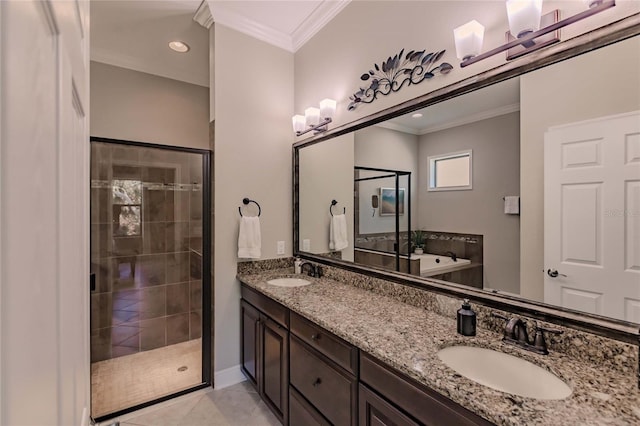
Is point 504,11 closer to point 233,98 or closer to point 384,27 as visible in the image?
point 384,27

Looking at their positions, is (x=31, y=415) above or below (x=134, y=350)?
above

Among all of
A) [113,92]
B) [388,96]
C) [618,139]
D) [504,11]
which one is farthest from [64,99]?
[113,92]

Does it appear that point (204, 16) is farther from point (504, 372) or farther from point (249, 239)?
point (504, 372)

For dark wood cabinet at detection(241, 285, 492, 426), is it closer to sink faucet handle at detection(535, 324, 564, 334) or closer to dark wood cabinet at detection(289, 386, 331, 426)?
dark wood cabinet at detection(289, 386, 331, 426)

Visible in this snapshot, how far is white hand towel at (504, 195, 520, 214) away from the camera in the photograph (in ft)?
A: 4.56

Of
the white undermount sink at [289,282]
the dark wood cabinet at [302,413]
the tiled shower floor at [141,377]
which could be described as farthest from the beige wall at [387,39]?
the tiled shower floor at [141,377]

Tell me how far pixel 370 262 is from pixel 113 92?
9.65ft

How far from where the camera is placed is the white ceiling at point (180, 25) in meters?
2.37

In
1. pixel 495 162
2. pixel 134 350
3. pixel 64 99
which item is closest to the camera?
pixel 64 99

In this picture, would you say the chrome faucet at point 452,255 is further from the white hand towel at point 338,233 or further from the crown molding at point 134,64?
the crown molding at point 134,64

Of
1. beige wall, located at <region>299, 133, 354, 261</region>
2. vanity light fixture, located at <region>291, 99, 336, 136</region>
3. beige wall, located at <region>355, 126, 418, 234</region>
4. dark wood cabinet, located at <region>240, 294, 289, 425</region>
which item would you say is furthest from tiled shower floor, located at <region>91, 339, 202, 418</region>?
vanity light fixture, located at <region>291, 99, 336, 136</region>

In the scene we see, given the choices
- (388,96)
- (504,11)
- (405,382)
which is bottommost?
(405,382)

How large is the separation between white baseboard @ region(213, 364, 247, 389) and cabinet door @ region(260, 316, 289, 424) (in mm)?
463

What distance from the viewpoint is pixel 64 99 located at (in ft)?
1.53
